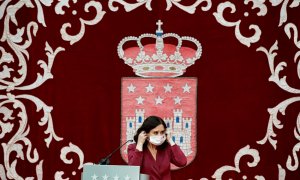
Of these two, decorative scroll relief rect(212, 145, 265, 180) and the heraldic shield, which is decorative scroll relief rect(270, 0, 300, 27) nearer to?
the heraldic shield

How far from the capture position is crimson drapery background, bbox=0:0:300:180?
4.04 metres

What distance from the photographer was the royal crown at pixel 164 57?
4.11 metres

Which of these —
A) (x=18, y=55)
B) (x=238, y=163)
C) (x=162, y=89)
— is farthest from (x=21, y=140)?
(x=238, y=163)

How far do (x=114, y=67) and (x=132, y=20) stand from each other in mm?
350

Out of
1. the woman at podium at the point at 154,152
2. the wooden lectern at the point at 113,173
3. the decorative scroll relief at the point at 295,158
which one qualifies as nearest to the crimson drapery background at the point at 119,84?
the decorative scroll relief at the point at 295,158

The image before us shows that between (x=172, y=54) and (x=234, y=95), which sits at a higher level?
(x=172, y=54)

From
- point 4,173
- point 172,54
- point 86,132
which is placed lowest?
point 4,173

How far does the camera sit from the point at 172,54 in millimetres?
4121

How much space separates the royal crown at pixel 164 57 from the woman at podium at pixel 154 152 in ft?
2.76

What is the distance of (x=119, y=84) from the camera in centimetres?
414

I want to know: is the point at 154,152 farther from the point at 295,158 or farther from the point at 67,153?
the point at 295,158

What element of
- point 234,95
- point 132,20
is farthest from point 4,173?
point 234,95

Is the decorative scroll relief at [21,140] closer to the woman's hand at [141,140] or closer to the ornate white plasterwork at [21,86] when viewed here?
the ornate white plasterwork at [21,86]

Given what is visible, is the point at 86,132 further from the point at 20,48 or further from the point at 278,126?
the point at 278,126
